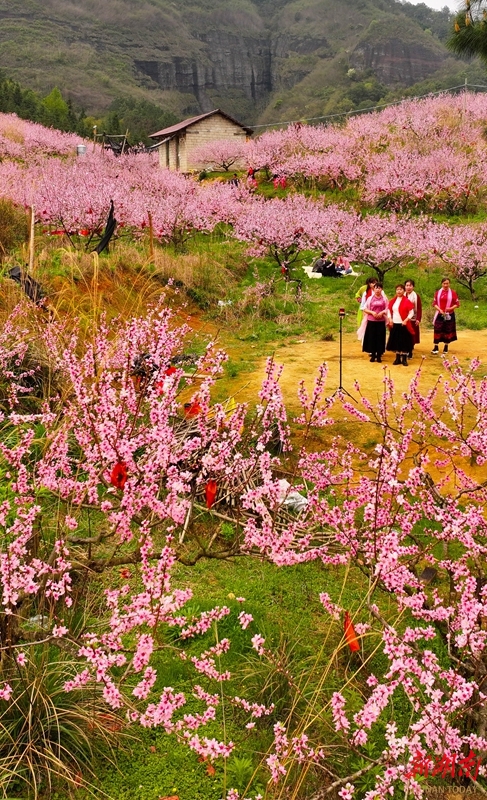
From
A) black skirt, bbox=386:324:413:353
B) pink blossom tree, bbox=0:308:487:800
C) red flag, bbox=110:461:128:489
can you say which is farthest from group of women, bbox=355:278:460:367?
red flag, bbox=110:461:128:489

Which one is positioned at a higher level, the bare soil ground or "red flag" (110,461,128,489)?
"red flag" (110,461,128,489)

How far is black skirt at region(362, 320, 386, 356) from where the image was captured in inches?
407

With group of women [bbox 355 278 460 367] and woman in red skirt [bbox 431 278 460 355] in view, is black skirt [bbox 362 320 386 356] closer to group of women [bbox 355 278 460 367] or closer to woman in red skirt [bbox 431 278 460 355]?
group of women [bbox 355 278 460 367]

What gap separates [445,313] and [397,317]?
103cm

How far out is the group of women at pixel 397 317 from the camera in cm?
1014

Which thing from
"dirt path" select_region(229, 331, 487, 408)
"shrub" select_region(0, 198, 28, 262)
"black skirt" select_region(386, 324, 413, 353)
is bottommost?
"dirt path" select_region(229, 331, 487, 408)

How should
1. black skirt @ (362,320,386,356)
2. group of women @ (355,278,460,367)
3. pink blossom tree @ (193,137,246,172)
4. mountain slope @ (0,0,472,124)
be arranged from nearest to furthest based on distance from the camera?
group of women @ (355,278,460,367) → black skirt @ (362,320,386,356) → pink blossom tree @ (193,137,246,172) → mountain slope @ (0,0,472,124)

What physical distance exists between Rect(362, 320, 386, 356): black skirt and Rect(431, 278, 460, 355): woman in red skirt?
1140mm

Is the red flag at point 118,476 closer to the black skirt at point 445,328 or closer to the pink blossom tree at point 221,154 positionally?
the black skirt at point 445,328

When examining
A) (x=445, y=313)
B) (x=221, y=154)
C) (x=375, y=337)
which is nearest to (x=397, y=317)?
(x=375, y=337)

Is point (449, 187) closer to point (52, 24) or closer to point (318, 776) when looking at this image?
point (318, 776)

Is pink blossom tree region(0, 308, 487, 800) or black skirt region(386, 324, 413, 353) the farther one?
black skirt region(386, 324, 413, 353)

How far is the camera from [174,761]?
3.30 metres

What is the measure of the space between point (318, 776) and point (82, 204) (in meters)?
15.8
